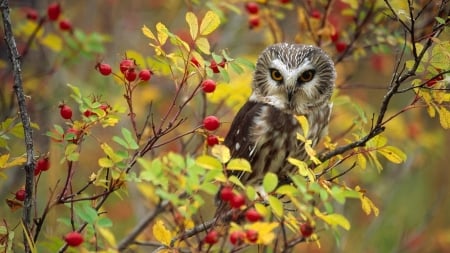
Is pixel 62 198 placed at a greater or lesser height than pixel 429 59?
lesser

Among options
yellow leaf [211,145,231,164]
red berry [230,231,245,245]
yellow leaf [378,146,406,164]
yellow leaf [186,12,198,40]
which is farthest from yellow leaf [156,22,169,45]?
yellow leaf [378,146,406,164]

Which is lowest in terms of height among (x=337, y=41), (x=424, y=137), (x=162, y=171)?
(x=162, y=171)

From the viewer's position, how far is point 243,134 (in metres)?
4.05

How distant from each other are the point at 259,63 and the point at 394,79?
4.84 ft

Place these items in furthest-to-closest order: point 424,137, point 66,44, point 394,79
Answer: point 424,137 < point 66,44 < point 394,79

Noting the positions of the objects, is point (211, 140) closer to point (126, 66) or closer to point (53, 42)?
point (126, 66)

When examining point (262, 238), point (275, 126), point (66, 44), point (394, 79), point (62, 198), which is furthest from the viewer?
point (66, 44)

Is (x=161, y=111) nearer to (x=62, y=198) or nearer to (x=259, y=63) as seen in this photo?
(x=259, y=63)

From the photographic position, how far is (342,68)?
5797mm

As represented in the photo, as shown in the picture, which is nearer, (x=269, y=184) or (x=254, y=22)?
(x=269, y=184)

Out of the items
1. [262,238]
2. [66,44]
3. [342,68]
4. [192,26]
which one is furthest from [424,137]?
[262,238]

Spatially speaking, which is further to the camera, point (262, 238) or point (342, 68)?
point (342, 68)

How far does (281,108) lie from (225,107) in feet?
4.10

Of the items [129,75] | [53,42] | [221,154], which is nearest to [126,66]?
[129,75]
